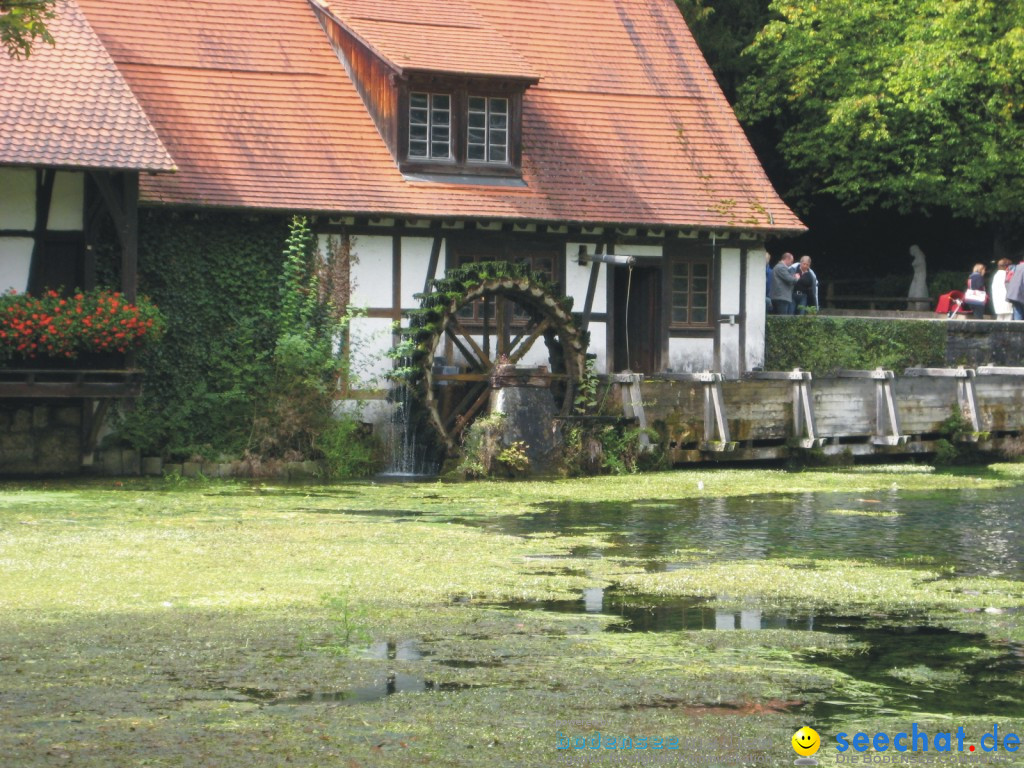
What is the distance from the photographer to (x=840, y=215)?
38969 millimetres

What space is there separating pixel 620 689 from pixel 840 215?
32.1m

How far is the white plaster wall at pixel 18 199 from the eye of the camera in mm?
19562

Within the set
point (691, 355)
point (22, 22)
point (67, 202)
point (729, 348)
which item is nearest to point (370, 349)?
point (67, 202)

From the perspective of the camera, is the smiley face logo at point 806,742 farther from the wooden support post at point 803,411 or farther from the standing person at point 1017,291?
the standing person at point 1017,291

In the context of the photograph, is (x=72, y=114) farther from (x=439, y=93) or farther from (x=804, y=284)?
(x=804, y=284)

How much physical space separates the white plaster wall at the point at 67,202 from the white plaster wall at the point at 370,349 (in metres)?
3.80

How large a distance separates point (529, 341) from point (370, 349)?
2045 millimetres

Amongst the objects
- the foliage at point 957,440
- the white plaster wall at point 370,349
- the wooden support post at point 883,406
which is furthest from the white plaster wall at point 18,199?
the foliage at point 957,440

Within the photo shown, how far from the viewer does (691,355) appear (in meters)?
24.5

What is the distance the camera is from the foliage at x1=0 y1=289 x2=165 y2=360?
1816cm

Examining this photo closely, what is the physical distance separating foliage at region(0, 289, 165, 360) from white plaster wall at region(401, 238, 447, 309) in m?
4.07

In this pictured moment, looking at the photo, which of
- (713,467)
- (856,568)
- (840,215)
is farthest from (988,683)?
(840,215)

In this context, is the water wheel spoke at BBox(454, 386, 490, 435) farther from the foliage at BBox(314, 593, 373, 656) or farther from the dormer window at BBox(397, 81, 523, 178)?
the foliage at BBox(314, 593, 373, 656)

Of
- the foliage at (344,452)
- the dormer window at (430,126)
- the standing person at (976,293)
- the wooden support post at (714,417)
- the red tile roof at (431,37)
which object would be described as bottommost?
the foliage at (344,452)
